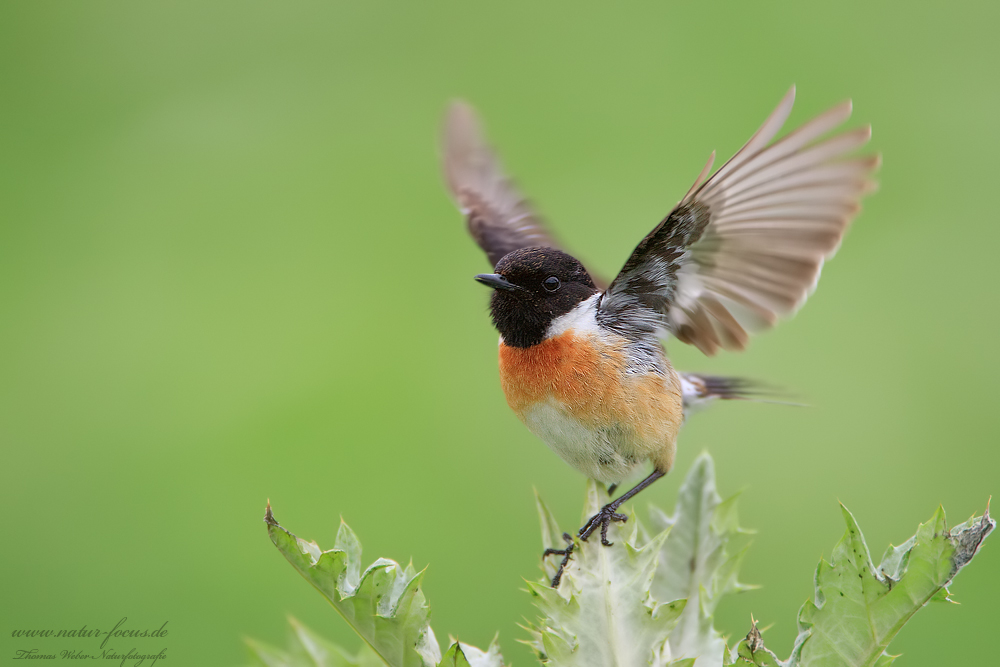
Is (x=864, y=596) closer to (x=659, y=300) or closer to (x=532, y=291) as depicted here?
(x=659, y=300)

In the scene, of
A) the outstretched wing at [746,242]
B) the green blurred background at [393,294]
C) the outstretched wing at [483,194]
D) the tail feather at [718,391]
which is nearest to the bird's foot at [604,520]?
the outstretched wing at [746,242]

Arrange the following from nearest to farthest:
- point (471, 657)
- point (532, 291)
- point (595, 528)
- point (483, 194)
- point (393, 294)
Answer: point (471, 657), point (595, 528), point (532, 291), point (483, 194), point (393, 294)

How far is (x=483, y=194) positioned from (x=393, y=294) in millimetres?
2538

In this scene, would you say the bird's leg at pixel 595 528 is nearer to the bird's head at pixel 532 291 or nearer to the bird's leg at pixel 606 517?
the bird's leg at pixel 606 517

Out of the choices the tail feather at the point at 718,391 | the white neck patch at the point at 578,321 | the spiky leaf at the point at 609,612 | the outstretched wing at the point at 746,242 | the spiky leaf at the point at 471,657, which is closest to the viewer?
the spiky leaf at the point at 471,657

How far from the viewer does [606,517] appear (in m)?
2.71

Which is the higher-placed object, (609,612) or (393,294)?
(609,612)

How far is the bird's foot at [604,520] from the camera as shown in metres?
2.41

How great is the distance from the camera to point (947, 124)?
738 centimetres

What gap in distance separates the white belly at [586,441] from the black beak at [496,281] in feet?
1.38

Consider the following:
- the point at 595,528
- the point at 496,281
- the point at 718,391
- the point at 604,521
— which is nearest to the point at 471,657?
the point at 595,528

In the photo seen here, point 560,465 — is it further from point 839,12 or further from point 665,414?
point 839,12

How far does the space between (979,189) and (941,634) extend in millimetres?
3653

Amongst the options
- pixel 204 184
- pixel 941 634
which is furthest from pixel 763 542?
pixel 204 184
